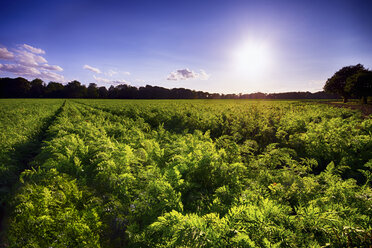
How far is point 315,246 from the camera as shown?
65.4 inches

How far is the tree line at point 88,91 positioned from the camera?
84500 mm

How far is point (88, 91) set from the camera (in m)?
94.9

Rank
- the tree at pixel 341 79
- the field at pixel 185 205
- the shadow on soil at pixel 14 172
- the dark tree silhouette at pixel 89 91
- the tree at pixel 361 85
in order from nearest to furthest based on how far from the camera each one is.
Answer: the field at pixel 185 205
the shadow on soil at pixel 14 172
the tree at pixel 361 85
the tree at pixel 341 79
the dark tree silhouette at pixel 89 91

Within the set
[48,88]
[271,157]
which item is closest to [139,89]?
[48,88]

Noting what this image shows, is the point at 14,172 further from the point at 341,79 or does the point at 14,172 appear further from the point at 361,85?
the point at 341,79

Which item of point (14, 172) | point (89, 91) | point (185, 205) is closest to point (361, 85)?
point (185, 205)

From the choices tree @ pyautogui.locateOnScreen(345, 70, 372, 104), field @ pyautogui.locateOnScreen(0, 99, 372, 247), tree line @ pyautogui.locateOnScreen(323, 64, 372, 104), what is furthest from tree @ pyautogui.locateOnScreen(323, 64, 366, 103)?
field @ pyautogui.locateOnScreen(0, 99, 372, 247)

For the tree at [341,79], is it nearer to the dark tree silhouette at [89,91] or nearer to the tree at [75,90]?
the dark tree silhouette at [89,91]

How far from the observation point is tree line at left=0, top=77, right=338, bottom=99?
84.5 meters

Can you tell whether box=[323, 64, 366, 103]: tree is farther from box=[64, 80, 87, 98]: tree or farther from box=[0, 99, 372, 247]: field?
box=[64, 80, 87, 98]: tree

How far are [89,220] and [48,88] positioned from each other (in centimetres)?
11745

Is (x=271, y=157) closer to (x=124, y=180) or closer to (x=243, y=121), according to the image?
(x=124, y=180)

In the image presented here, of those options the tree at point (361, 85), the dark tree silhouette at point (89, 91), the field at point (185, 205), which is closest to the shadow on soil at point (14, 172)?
the field at point (185, 205)

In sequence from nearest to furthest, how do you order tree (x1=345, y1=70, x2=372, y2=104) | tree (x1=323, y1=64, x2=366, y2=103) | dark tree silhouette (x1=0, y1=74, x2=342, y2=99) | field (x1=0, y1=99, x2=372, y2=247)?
field (x1=0, y1=99, x2=372, y2=247) < tree (x1=345, y1=70, x2=372, y2=104) < tree (x1=323, y1=64, x2=366, y2=103) < dark tree silhouette (x1=0, y1=74, x2=342, y2=99)
